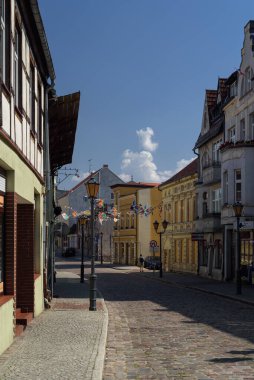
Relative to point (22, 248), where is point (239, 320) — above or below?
below

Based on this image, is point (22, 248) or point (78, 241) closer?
point (22, 248)

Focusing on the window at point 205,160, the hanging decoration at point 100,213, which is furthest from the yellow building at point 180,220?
the hanging decoration at point 100,213

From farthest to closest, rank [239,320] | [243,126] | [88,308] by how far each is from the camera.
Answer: [243,126] < [88,308] < [239,320]

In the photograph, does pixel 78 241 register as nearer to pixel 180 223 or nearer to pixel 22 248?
pixel 180 223

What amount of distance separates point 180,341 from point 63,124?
11.2 metres

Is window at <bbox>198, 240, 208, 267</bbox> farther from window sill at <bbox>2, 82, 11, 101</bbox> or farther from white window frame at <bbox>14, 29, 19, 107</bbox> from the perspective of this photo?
window sill at <bbox>2, 82, 11, 101</bbox>

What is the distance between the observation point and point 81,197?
328ft

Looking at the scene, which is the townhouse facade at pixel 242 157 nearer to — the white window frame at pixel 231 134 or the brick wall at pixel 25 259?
the white window frame at pixel 231 134

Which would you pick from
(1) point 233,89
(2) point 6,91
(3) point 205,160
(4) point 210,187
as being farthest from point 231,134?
(2) point 6,91

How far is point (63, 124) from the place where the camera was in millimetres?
21781

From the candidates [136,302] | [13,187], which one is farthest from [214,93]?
[13,187]

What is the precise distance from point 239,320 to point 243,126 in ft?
61.3

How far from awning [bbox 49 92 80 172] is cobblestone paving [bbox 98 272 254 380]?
6.36 meters

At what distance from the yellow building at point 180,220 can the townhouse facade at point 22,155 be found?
28172 mm
